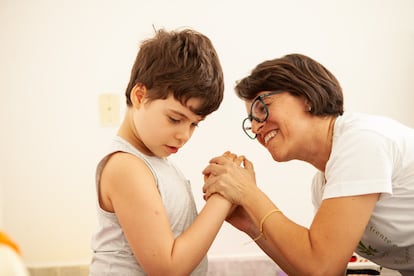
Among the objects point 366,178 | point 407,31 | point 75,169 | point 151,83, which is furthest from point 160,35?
point 407,31

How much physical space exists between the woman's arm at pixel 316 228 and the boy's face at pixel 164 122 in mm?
178

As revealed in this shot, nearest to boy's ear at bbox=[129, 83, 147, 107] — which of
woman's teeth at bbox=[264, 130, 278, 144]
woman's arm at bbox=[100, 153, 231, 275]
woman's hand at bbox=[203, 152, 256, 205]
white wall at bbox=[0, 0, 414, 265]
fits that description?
woman's arm at bbox=[100, 153, 231, 275]

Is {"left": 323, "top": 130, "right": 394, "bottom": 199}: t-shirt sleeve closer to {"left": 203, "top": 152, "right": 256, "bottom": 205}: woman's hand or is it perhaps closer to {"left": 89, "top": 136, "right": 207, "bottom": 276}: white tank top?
{"left": 203, "top": 152, "right": 256, "bottom": 205}: woman's hand

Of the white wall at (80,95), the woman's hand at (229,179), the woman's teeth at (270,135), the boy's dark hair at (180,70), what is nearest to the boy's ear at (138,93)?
the boy's dark hair at (180,70)

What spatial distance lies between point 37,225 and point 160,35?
1.12m

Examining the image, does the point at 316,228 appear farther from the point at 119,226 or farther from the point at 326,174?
the point at 119,226

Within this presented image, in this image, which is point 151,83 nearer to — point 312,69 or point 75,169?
point 312,69

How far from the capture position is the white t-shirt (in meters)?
0.91

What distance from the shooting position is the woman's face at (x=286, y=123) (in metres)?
1.08

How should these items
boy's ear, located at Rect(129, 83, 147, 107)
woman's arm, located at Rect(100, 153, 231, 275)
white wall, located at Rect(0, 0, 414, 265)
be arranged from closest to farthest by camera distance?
1. woman's arm, located at Rect(100, 153, 231, 275)
2. boy's ear, located at Rect(129, 83, 147, 107)
3. white wall, located at Rect(0, 0, 414, 265)

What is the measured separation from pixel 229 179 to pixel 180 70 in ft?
1.04

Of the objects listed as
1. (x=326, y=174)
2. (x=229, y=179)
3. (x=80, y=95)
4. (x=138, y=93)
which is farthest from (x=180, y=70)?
(x=80, y=95)

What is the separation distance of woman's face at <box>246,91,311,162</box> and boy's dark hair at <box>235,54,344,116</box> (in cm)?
2

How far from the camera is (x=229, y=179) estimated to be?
1.03 metres
